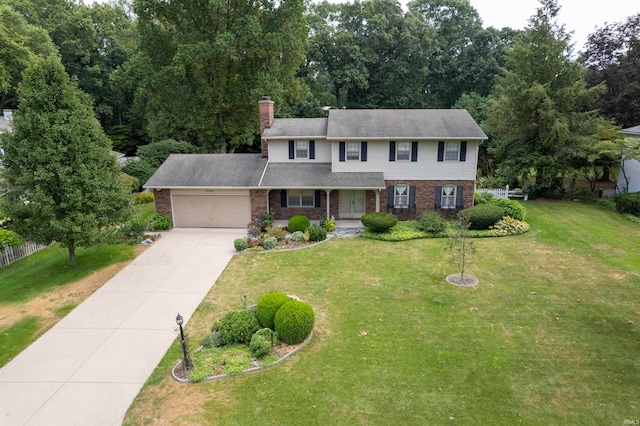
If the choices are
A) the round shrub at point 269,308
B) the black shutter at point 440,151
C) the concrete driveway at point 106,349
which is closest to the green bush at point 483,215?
the black shutter at point 440,151

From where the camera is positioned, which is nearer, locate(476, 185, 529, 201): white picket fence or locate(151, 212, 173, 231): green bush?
locate(151, 212, 173, 231): green bush

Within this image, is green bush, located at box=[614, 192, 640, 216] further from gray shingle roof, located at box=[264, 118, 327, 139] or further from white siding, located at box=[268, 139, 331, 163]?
gray shingle roof, located at box=[264, 118, 327, 139]

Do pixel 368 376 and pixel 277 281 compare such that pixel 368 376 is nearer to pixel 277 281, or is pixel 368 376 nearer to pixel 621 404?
pixel 621 404

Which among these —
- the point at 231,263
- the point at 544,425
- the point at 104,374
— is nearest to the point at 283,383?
the point at 104,374

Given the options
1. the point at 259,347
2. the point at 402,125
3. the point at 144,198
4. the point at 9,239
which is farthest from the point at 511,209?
the point at 9,239

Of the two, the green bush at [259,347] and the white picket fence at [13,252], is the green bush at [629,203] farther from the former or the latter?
the white picket fence at [13,252]

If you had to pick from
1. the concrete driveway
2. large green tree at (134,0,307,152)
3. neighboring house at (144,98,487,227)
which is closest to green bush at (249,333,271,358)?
the concrete driveway
